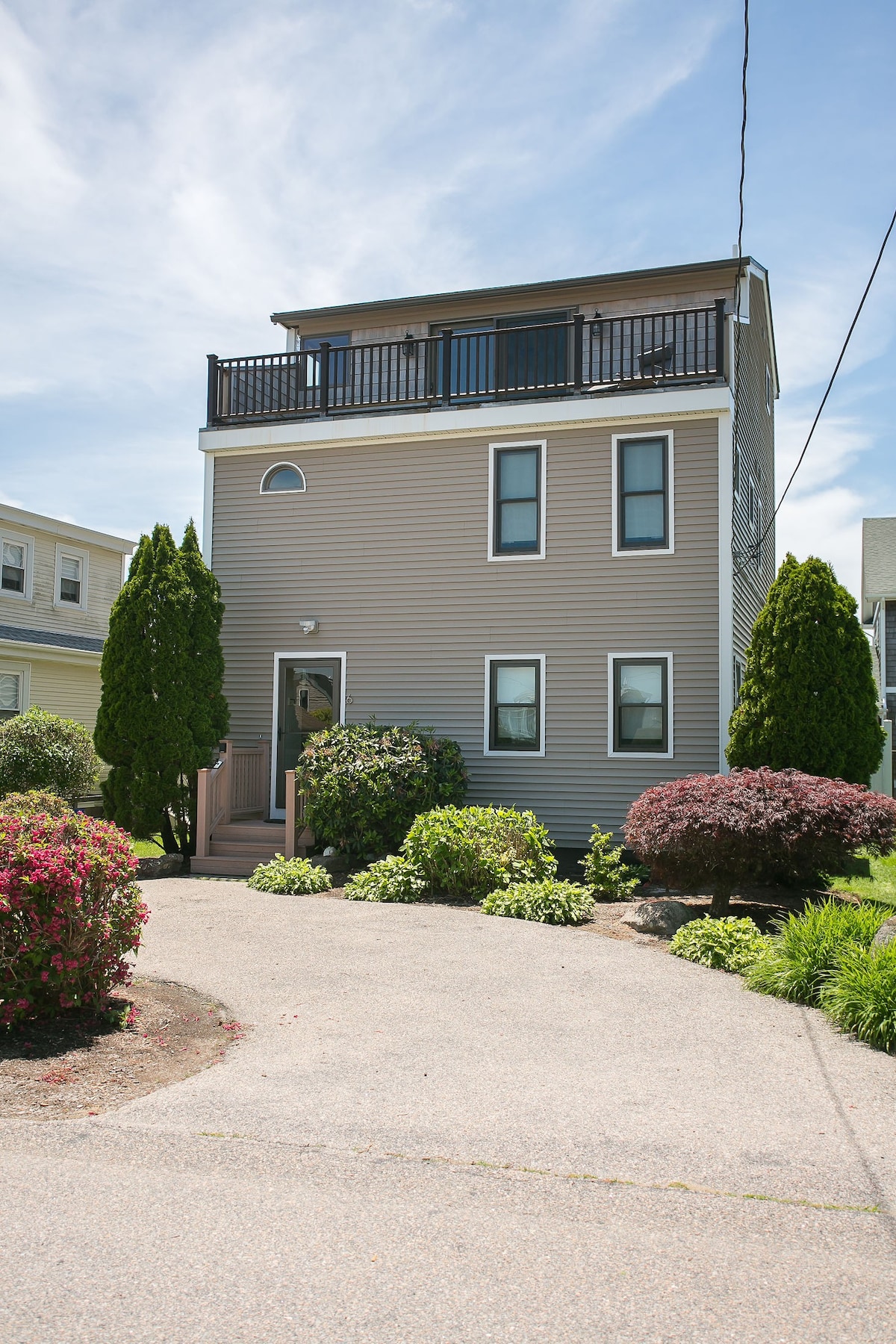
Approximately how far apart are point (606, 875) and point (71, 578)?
56.5 feet

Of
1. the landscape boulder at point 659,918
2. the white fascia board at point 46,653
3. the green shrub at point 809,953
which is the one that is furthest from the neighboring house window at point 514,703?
the white fascia board at point 46,653

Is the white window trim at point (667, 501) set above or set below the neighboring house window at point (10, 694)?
above

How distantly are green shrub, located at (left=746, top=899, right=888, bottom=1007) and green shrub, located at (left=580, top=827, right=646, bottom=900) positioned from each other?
3.54m

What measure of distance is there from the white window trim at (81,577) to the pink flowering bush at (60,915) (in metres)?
18.5

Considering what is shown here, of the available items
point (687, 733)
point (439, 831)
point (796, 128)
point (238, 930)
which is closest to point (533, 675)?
point (687, 733)

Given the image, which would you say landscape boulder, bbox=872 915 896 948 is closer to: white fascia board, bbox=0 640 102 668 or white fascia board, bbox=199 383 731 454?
white fascia board, bbox=199 383 731 454

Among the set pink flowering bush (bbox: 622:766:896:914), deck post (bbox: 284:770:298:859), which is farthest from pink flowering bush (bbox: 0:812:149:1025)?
deck post (bbox: 284:770:298:859)

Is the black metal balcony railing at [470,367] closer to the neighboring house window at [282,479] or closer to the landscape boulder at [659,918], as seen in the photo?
the neighboring house window at [282,479]

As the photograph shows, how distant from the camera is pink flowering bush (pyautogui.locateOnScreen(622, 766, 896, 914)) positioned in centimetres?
889

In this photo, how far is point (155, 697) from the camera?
12.7 metres

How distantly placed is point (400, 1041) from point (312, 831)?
7.08m

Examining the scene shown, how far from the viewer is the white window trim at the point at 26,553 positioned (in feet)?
71.7

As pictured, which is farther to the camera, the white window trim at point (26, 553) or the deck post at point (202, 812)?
the white window trim at point (26, 553)

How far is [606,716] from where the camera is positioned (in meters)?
12.8
